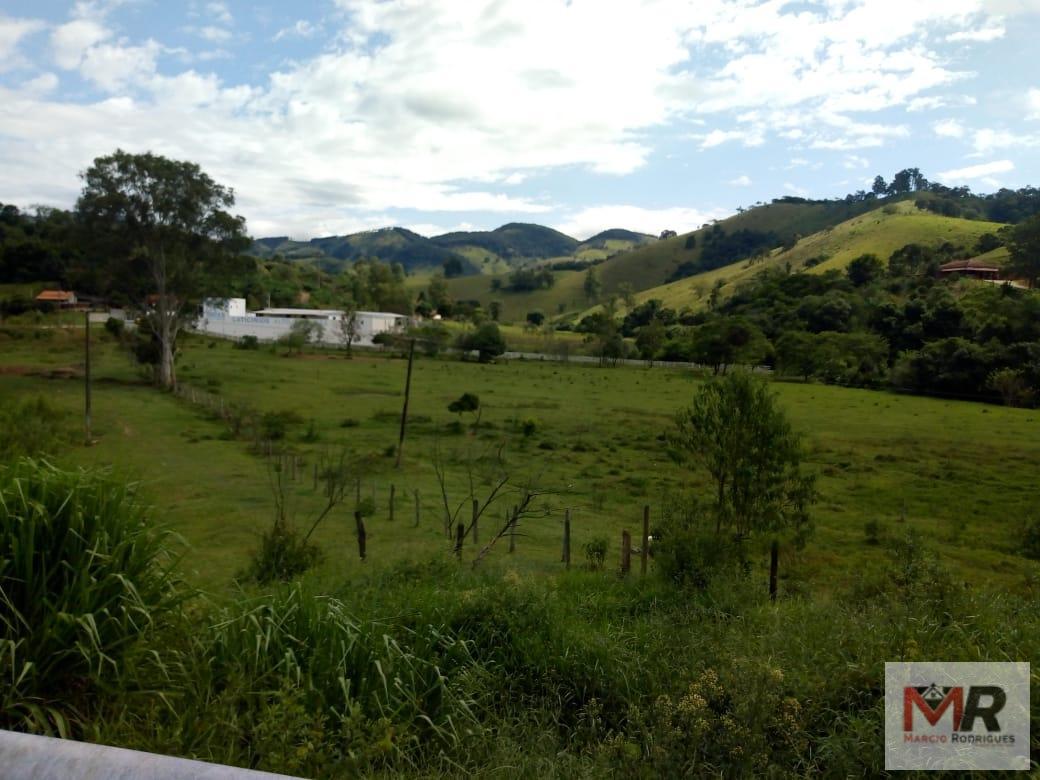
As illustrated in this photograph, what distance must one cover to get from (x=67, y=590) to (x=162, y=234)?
48.2 meters

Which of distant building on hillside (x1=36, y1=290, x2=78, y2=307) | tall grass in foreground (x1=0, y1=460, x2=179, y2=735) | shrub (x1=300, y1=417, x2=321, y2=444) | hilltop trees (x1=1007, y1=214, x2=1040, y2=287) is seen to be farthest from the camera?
hilltop trees (x1=1007, y1=214, x2=1040, y2=287)

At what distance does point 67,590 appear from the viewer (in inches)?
174

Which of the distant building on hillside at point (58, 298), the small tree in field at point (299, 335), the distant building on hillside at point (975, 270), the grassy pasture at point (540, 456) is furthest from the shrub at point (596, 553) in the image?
the distant building on hillside at point (975, 270)

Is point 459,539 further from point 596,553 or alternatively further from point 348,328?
point 348,328

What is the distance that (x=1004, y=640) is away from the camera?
19.8ft

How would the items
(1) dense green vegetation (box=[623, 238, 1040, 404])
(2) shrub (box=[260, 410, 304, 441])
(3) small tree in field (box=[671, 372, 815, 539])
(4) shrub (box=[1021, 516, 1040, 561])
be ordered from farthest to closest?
(1) dense green vegetation (box=[623, 238, 1040, 404]) → (2) shrub (box=[260, 410, 304, 441]) → (4) shrub (box=[1021, 516, 1040, 561]) → (3) small tree in field (box=[671, 372, 815, 539])

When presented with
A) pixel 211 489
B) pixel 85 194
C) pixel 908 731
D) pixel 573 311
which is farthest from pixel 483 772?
pixel 573 311

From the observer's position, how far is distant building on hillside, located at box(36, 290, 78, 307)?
3354 inches

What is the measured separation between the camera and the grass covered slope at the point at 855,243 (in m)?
126

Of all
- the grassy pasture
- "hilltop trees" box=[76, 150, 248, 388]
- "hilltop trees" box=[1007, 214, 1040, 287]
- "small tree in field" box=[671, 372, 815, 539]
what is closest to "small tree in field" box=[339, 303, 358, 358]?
the grassy pasture

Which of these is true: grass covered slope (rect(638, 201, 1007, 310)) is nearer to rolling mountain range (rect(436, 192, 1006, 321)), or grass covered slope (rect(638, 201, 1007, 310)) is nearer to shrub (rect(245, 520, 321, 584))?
rolling mountain range (rect(436, 192, 1006, 321))

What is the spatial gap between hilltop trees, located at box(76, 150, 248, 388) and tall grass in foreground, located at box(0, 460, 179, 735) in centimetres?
4572

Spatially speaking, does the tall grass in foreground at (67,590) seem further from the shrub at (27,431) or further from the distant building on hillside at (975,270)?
the distant building on hillside at (975,270)

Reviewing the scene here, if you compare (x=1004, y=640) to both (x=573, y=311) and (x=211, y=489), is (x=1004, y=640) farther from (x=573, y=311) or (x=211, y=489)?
(x=573, y=311)
